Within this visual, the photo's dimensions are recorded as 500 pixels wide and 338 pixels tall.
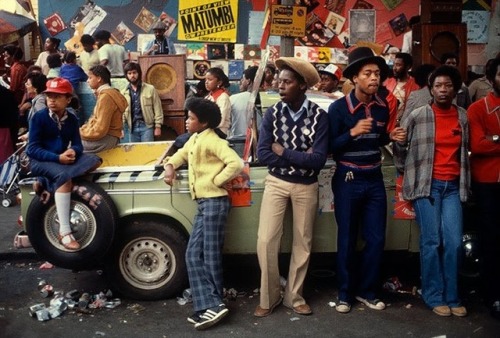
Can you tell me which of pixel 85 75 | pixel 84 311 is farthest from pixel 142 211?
pixel 85 75

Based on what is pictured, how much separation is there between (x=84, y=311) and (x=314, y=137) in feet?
8.03

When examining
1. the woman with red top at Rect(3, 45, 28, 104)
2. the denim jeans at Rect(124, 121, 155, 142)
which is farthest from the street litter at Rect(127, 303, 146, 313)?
the woman with red top at Rect(3, 45, 28, 104)

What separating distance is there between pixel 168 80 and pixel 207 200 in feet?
16.3

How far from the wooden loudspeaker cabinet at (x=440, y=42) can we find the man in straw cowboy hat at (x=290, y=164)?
2.73m

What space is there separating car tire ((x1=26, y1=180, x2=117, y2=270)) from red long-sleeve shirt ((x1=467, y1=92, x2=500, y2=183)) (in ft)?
10.1

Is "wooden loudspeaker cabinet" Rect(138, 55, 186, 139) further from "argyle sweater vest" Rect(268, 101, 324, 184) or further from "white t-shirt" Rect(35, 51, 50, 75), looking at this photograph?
"argyle sweater vest" Rect(268, 101, 324, 184)

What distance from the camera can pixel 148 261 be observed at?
19.6 feet

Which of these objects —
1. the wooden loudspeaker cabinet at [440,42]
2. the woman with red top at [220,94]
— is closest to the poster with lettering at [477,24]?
the wooden loudspeaker cabinet at [440,42]

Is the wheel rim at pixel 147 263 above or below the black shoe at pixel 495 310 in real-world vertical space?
above

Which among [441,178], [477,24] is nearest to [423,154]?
[441,178]

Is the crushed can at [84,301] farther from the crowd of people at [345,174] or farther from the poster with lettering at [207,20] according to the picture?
the poster with lettering at [207,20]

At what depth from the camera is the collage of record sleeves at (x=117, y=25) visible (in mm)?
12609

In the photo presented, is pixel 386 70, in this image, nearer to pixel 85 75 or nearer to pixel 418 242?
pixel 418 242

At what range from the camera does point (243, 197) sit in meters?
5.80
